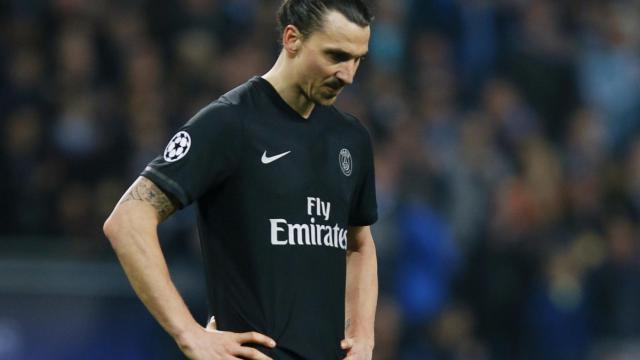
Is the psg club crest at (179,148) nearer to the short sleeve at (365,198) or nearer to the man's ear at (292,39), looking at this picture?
the man's ear at (292,39)

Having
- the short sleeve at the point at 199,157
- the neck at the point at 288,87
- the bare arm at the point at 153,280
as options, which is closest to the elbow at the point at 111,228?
the bare arm at the point at 153,280

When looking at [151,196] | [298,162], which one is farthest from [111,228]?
[298,162]

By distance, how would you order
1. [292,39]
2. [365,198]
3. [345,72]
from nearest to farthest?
1. [345,72]
2. [292,39]
3. [365,198]

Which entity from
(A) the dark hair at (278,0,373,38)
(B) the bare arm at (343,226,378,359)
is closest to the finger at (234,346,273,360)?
(B) the bare arm at (343,226,378,359)

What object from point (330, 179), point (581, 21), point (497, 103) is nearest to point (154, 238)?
point (330, 179)

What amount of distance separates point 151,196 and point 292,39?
0.69 meters

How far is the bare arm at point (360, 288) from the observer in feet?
15.7

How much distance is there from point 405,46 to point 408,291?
2813 millimetres

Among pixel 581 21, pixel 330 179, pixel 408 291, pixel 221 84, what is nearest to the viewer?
pixel 330 179

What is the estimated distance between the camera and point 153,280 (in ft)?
13.3

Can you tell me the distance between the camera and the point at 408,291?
31.3ft

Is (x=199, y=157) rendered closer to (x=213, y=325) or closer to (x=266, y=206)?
(x=266, y=206)

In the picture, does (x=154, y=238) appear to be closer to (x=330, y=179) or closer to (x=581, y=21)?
(x=330, y=179)

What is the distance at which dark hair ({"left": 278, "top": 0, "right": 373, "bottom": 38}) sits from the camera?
430cm
